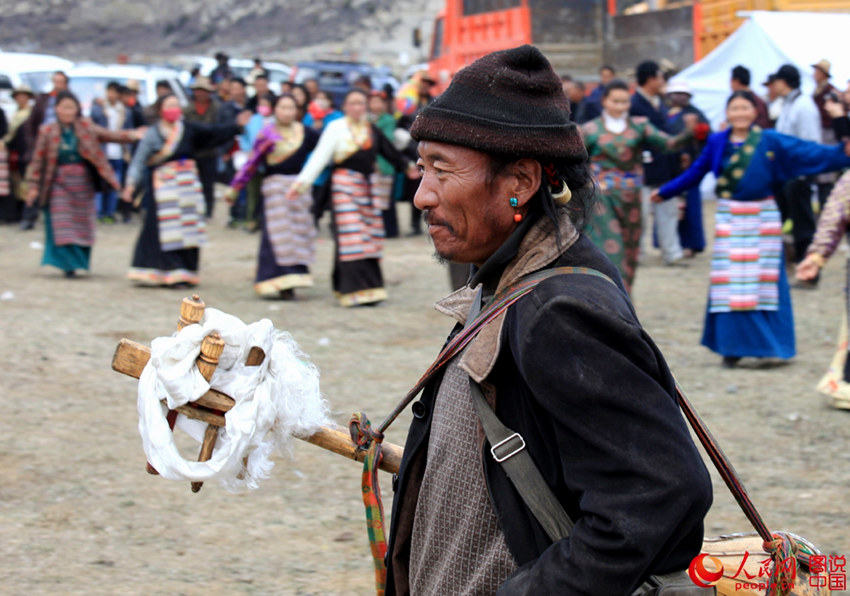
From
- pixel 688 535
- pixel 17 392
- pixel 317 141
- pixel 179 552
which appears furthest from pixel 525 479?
pixel 317 141

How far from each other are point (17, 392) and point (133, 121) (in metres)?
9.58

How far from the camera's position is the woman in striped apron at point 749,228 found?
21.6 feet

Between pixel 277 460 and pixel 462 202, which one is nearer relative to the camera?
pixel 462 202

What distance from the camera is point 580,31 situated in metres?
20.8

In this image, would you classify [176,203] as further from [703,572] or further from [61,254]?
[703,572]

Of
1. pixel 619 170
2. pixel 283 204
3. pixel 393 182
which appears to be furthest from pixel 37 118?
pixel 619 170

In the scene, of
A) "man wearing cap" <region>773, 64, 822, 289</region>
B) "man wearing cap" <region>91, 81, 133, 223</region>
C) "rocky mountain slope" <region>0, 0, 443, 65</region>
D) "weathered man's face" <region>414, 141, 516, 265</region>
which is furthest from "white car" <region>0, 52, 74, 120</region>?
"rocky mountain slope" <region>0, 0, 443, 65</region>

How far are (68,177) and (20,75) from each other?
800cm

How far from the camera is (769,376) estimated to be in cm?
679

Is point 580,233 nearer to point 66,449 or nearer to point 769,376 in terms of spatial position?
point 66,449

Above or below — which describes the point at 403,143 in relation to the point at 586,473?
below

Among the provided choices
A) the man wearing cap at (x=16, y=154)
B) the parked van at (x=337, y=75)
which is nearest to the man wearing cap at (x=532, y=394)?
the man wearing cap at (x=16, y=154)

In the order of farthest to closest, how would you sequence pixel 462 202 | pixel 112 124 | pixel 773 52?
1. pixel 112 124
2. pixel 773 52
3. pixel 462 202

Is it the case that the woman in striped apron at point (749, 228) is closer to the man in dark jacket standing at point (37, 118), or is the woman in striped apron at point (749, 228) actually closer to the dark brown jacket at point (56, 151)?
the dark brown jacket at point (56, 151)
